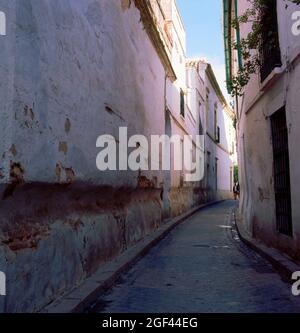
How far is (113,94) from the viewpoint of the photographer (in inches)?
266

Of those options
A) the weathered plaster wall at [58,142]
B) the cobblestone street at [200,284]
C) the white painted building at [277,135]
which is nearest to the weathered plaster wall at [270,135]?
the white painted building at [277,135]

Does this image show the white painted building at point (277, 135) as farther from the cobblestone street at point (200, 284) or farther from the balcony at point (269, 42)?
the cobblestone street at point (200, 284)

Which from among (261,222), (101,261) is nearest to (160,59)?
(261,222)

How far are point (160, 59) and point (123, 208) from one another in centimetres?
613

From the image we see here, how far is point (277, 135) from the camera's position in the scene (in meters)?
7.41

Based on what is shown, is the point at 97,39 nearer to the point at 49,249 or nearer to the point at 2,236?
the point at 49,249

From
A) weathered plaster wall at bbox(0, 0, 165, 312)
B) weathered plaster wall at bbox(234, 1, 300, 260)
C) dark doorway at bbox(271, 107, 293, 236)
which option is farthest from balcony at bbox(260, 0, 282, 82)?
weathered plaster wall at bbox(0, 0, 165, 312)

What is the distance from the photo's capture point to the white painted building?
20.3 ft

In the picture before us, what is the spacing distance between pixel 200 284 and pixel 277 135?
3078mm

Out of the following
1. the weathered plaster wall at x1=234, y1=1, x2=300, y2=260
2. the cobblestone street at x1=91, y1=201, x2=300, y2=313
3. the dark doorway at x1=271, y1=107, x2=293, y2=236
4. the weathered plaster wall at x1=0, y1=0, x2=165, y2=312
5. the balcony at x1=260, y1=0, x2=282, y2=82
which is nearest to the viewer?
the weathered plaster wall at x1=0, y1=0, x2=165, y2=312

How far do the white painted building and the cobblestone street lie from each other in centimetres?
68

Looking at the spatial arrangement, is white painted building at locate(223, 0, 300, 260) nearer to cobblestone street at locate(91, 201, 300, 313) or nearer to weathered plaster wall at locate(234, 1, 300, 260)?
weathered plaster wall at locate(234, 1, 300, 260)

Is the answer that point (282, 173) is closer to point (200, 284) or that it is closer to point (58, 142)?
point (200, 284)

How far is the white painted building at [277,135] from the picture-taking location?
20.3 ft
